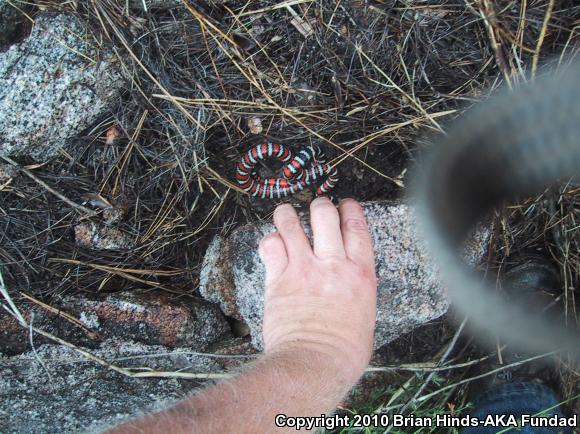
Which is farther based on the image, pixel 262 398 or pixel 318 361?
pixel 318 361

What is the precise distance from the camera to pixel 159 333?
2.59 m

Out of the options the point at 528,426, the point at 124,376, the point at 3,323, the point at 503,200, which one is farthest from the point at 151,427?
the point at 528,426

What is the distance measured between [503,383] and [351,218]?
4.38 feet

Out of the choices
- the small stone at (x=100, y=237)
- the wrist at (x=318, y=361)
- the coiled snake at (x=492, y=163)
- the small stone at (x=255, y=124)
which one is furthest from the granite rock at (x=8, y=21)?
the coiled snake at (x=492, y=163)

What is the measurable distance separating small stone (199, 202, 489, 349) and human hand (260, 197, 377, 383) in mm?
182

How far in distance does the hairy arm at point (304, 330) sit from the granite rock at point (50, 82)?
106 cm

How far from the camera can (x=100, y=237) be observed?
2.69 meters

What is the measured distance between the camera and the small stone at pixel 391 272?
96.3 inches

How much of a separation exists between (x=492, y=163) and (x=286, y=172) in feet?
3.72

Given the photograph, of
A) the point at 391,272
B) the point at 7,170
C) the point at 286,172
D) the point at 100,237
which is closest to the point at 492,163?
the point at 391,272

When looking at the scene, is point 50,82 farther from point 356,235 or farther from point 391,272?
point 391,272

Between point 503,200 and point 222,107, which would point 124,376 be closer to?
point 222,107

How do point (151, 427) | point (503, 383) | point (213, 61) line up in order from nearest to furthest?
point (151, 427) < point (213, 61) < point (503, 383)

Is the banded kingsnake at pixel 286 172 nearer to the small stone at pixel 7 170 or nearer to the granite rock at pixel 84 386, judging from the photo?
the granite rock at pixel 84 386
